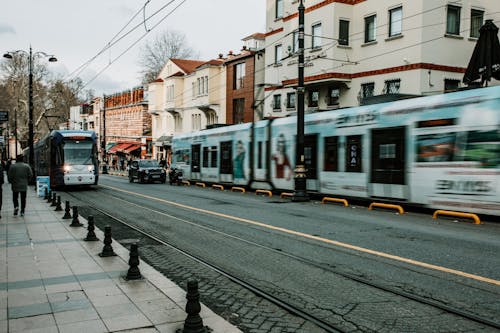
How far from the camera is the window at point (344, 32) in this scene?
2717 centimetres

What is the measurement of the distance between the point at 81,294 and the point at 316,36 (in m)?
25.0

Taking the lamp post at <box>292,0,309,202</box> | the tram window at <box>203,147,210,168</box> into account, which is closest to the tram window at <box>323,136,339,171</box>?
the lamp post at <box>292,0,309,202</box>

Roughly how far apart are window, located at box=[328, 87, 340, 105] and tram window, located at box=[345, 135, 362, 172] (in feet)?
39.5

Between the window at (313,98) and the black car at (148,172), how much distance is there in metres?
11.8

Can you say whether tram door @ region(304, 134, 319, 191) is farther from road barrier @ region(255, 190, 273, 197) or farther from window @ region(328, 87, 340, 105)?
window @ region(328, 87, 340, 105)

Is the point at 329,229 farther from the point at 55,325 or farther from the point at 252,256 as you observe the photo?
the point at 55,325

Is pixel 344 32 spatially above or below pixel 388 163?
above

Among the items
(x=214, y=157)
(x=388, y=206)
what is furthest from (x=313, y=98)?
(x=388, y=206)

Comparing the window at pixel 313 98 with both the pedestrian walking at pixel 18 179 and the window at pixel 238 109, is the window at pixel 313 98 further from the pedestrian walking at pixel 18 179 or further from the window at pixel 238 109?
the pedestrian walking at pixel 18 179

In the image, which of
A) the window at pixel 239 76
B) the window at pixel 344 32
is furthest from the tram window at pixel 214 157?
the window at pixel 239 76

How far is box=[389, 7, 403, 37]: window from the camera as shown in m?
24.4

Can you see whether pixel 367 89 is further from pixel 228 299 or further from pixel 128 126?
pixel 128 126

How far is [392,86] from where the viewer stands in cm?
2470

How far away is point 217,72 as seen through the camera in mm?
44844
